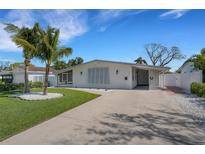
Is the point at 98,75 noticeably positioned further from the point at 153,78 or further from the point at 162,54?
the point at 162,54

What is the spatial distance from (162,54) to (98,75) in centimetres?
3950

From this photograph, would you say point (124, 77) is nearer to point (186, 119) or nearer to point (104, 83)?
point (104, 83)

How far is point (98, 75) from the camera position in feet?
82.4

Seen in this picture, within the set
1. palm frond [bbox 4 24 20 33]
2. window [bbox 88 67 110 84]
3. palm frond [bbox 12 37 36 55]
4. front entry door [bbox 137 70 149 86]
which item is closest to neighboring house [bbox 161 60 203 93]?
front entry door [bbox 137 70 149 86]

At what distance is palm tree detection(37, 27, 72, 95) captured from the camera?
14.4 m

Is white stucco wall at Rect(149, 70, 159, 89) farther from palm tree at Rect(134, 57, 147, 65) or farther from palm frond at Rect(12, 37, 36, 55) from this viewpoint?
palm tree at Rect(134, 57, 147, 65)

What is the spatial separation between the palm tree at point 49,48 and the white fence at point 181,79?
11336 millimetres

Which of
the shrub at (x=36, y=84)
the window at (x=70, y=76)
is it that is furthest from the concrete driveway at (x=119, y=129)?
the shrub at (x=36, y=84)

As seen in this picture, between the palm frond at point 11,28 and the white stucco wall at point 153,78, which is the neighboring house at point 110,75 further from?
the palm frond at point 11,28

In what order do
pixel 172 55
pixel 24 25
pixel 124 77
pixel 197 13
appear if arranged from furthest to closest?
pixel 172 55, pixel 124 77, pixel 24 25, pixel 197 13

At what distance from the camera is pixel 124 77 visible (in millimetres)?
22984

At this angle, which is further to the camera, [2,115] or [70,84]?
[70,84]
